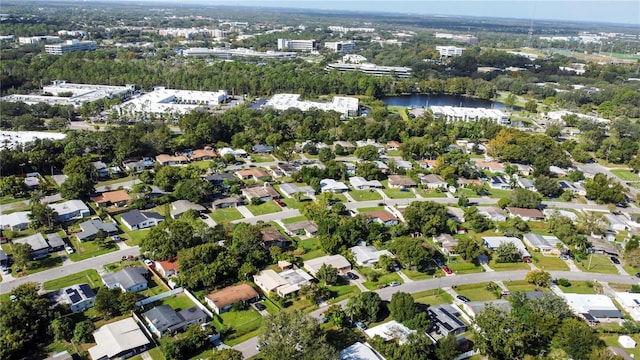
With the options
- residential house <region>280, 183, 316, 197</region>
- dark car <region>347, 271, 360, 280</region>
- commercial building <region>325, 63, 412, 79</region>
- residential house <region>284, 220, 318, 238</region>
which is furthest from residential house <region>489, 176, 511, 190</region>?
commercial building <region>325, 63, 412, 79</region>

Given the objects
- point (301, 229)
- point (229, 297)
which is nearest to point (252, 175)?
point (301, 229)

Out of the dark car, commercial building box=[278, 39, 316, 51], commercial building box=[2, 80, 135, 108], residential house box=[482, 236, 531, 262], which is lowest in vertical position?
the dark car

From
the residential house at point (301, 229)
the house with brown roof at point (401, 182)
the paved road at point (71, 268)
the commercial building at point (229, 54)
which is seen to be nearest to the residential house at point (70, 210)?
the paved road at point (71, 268)

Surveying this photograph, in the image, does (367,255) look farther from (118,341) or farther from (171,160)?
(171,160)

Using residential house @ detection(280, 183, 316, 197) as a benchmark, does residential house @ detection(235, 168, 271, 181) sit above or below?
above

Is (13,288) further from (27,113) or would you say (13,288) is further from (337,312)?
(27,113)

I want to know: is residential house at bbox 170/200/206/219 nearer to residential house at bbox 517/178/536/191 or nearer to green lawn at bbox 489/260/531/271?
green lawn at bbox 489/260/531/271
